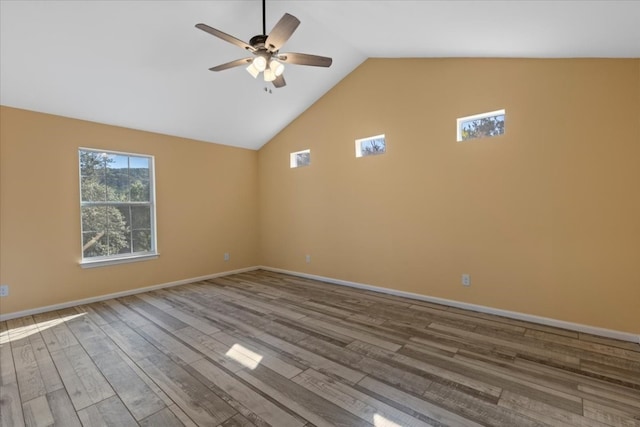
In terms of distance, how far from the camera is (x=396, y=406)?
1.78 meters

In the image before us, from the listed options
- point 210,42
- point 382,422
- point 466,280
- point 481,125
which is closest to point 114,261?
point 210,42

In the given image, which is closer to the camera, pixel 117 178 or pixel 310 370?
pixel 310 370

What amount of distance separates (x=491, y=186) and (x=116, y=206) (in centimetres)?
498

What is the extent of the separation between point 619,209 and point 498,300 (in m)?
1.36

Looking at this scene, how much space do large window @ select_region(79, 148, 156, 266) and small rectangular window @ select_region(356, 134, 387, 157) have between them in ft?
10.7

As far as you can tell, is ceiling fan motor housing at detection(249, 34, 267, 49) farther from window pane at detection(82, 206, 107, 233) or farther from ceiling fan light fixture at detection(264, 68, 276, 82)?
window pane at detection(82, 206, 107, 233)

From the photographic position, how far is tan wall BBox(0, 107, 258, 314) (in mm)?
3404

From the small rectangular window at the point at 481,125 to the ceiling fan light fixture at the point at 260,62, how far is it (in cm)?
231

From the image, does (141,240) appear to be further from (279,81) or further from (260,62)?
(260,62)

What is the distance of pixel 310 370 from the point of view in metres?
2.20

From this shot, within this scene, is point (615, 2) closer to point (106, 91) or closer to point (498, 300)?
point (498, 300)

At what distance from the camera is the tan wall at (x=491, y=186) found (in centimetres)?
261

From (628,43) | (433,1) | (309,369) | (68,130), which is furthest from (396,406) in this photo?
(68,130)

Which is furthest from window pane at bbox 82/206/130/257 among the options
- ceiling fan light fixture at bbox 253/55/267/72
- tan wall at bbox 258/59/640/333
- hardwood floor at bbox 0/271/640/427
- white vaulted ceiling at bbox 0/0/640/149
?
ceiling fan light fixture at bbox 253/55/267/72
